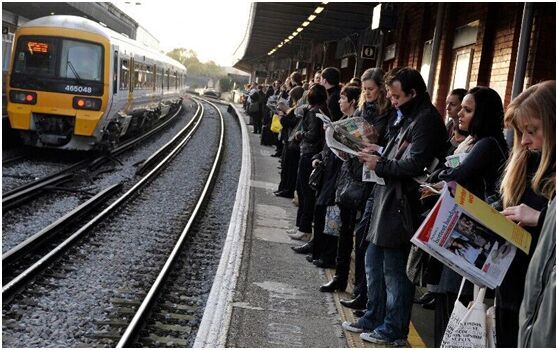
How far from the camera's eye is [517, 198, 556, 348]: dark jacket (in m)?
2.65

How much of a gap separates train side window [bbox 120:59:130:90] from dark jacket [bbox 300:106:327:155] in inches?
337

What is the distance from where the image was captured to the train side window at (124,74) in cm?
1605

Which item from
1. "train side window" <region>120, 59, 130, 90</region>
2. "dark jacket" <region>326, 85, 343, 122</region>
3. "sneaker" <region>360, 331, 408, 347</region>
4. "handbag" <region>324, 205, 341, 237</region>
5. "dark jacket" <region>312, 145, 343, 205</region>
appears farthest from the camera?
"train side window" <region>120, 59, 130, 90</region>

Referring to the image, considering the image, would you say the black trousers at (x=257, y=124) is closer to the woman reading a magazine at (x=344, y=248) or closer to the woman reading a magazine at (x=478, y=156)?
the woman reading a magazine at (x=344, y=248)

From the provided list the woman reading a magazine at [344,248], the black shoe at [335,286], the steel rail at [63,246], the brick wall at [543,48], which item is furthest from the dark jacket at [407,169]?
the brick wall at [543,48]

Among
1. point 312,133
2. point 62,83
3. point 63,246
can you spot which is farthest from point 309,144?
point 62,83

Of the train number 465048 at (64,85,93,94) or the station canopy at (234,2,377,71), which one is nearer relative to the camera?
the train number 465048 at (64,85,93,94)

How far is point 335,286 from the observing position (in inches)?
254

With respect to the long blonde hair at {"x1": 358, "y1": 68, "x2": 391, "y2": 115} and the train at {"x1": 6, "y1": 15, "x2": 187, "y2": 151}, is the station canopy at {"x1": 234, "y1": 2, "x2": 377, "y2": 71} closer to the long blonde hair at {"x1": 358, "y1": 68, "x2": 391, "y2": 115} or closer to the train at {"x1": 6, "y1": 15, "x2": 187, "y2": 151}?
the train at {"x1": 6, "y1": 15, "x2": 187, "y2": 151}

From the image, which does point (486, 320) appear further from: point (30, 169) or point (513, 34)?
point (30, 169)

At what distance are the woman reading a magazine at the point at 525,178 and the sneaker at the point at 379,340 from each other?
1.50 metres

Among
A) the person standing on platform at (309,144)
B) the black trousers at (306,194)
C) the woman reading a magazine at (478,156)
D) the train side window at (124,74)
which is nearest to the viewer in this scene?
the woman reading a magazine at (478,156)

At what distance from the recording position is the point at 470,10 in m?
11.6

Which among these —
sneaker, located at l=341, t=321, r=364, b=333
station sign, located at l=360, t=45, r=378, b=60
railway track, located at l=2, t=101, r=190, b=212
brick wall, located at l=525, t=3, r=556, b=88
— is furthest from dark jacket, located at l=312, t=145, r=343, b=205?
station sign, located at l=360, t=45, r=378, b=60
